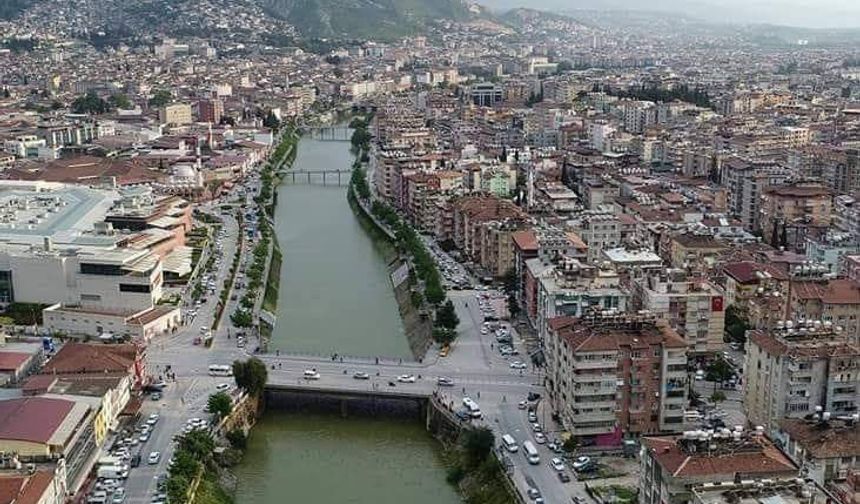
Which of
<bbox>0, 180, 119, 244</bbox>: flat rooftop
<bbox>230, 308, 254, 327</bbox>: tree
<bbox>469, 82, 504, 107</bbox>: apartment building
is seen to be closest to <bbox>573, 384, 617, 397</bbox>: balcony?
<bbox>230, 308, 254, 327</bbox>: tree

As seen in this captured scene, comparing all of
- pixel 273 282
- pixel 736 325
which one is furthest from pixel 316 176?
pixel 736 325

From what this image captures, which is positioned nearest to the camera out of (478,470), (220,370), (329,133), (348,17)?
(478,470)

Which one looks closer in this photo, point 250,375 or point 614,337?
point 614,337

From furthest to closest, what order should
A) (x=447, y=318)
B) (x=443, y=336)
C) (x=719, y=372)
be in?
1. (x=447, y=318)
2. (x=443, y=336)
3. (x=719, y=372)

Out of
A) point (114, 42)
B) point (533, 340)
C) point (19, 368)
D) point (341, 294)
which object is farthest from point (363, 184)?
point (114, 42)

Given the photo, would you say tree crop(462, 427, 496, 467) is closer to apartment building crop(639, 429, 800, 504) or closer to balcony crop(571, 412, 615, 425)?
balcony crop(571, 412, 615, 425)

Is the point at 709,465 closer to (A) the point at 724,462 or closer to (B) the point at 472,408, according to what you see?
(A) the point at 724,462

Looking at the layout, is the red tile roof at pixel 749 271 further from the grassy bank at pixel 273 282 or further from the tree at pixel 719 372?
the grassy bank at pixel 273 282
